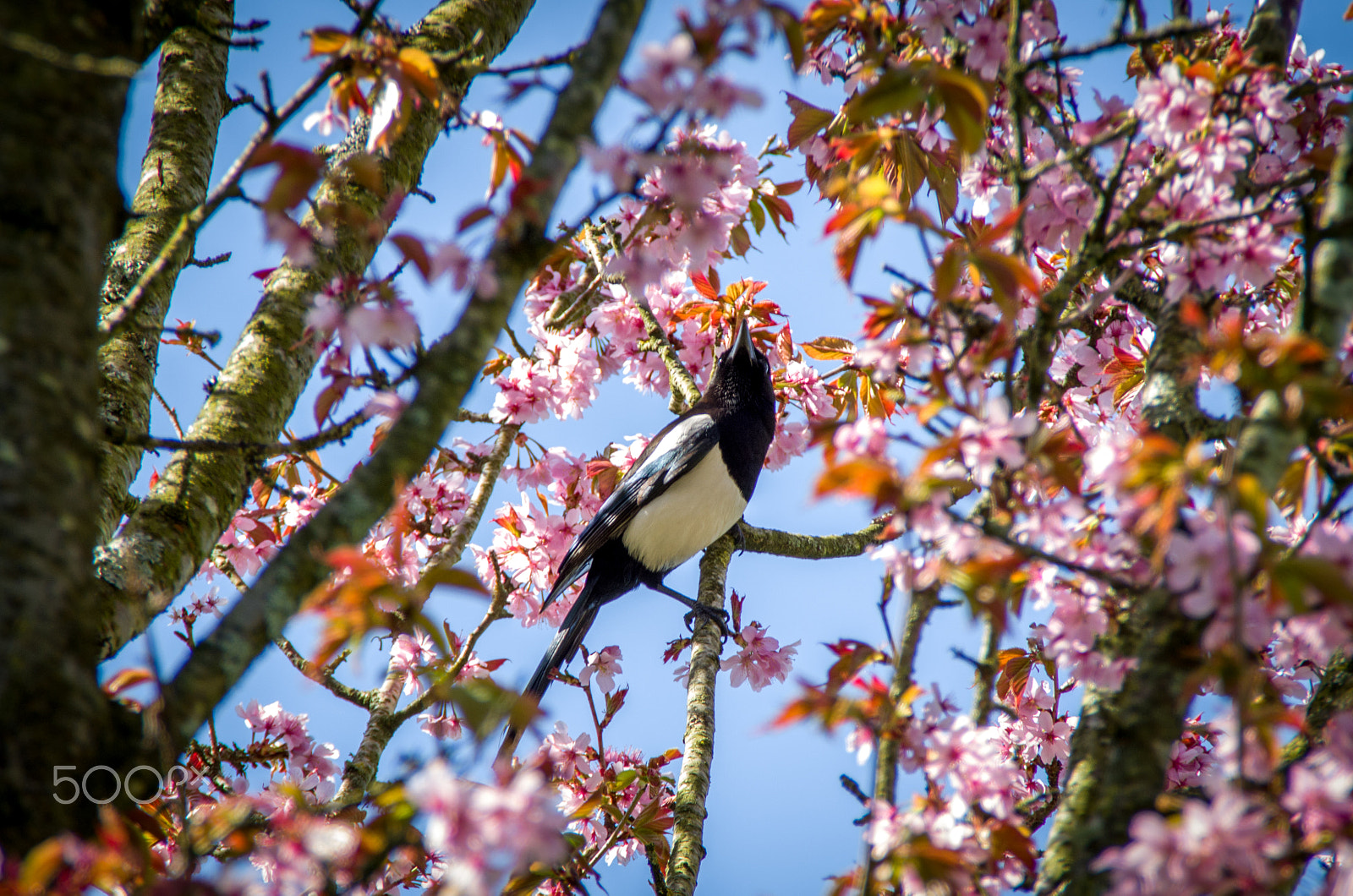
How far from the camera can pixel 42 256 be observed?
3.93 feet

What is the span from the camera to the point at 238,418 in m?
2.24

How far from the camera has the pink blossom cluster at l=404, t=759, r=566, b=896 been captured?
2.96 ft

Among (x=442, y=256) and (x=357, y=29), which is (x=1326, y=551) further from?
(x=357, y=29)

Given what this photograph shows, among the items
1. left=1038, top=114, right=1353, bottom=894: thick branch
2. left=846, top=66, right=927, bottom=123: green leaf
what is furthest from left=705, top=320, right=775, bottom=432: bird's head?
left=1038, top=114, right=1353, bottom=894: thick branch

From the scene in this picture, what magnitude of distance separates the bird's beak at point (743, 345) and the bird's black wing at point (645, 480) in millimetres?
301

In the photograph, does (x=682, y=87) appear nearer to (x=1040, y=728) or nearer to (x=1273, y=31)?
(x=1273, y=31)

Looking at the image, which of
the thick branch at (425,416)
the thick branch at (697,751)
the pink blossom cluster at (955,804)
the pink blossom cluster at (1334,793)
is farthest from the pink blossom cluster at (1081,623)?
the thick branch at (697,751)

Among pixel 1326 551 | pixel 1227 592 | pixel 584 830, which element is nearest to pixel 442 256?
pixel 1227 592

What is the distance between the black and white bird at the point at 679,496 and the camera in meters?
3.66

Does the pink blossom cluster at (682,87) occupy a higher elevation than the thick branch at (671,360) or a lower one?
lower

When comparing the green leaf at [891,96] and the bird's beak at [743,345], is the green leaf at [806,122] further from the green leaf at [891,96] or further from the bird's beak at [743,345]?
the green leaf at [891,96]

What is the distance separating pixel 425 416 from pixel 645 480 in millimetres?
A: 2499

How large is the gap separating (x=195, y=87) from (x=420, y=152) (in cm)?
104

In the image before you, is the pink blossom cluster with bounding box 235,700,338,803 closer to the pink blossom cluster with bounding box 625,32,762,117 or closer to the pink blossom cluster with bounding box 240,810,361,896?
the pink blossom cluster with bounding box 240,810,361,896
